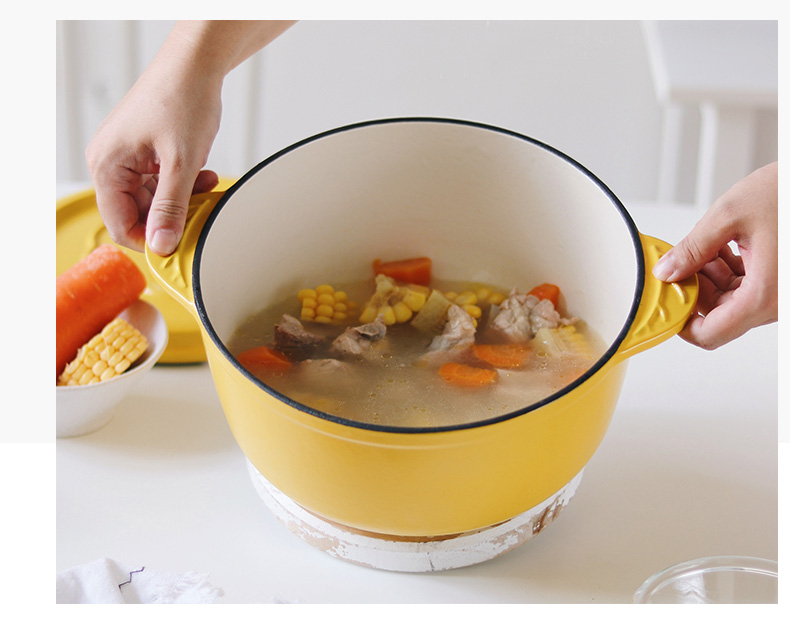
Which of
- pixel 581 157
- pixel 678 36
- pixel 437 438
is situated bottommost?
pixel 581 157

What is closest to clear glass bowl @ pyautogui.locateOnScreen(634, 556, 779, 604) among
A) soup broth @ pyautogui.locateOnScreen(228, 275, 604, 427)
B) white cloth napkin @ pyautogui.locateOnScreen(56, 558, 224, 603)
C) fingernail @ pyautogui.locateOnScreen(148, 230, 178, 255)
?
soup broth @ pyautogui.locateOnScreen(228, 275, 604, 427)

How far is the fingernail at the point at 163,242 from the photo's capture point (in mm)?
767

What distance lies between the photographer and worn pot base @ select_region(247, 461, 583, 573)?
30.1 inches

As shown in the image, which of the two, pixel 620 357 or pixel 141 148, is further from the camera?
pixel 141 148

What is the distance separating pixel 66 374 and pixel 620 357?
2.08ft

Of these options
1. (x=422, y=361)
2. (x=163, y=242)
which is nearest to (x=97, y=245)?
(x=163, y=242)

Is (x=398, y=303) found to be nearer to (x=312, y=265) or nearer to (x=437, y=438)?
(x=312, y=265)

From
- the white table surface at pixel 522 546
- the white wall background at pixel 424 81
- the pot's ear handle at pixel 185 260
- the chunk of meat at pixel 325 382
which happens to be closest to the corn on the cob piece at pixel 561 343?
the white table surface at pixel 522 546

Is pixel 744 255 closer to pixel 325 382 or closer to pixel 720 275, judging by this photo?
pixel 720 275

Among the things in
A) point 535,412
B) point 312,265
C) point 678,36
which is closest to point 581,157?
point 678,36

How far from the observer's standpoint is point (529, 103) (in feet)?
7.65

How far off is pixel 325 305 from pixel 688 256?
46 cm

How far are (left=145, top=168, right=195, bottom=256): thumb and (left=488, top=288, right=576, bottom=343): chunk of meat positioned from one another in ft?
A: 1.30

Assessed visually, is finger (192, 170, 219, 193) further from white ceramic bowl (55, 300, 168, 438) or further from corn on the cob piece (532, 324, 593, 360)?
corn on the cob piece (532, 324, 593, 360)
